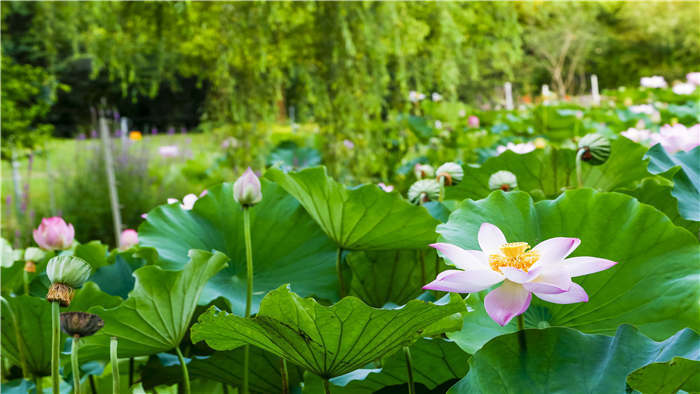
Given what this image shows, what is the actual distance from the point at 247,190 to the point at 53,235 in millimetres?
434

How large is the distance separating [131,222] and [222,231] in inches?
150

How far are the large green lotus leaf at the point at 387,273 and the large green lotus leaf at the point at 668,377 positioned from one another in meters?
0.39

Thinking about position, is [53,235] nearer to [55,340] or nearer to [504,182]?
[55,340]

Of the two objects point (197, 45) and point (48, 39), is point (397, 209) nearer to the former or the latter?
point (48, 39)

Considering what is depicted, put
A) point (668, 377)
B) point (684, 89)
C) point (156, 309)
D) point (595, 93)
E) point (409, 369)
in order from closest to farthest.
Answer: point (668, 377) → point (409, 369) → point (156, 309) → point (684, 89) → point (595, 93)

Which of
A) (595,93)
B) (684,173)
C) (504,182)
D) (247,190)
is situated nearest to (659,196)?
(684,173)

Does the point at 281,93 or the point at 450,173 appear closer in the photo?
the point at 450,173

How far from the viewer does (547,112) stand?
305 cm

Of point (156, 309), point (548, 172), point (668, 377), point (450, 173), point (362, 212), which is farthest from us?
point (548, 172)

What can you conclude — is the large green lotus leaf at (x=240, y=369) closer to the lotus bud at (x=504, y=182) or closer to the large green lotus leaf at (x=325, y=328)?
the large green lotus leaf at (x=325, y=328)

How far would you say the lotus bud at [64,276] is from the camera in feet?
1.60

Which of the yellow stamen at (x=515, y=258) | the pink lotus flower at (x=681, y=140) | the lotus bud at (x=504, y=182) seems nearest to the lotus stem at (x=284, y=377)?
the yellow stamen at (x=515, y=258)

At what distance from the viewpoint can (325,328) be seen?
1.57ft

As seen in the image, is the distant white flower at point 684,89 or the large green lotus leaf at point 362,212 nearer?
the large green lotus leaf at point 362,212
